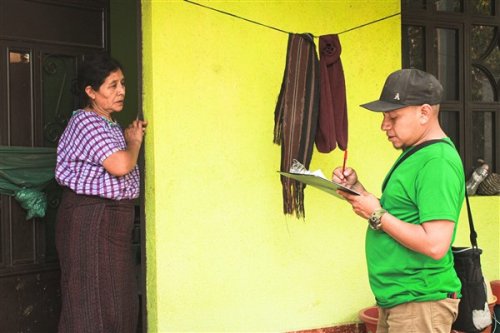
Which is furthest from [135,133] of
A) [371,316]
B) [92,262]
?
[371,316]

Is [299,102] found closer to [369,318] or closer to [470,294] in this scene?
[369,318]

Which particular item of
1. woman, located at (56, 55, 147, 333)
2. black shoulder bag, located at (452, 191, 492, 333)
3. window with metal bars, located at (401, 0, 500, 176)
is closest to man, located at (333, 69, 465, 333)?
black shoulder bag, located at (452, 191, 492, 333)

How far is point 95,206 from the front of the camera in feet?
11.6

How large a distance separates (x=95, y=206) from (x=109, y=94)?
0.60m

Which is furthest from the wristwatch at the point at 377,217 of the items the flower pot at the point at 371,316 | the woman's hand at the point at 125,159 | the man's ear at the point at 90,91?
the man's ear at the point at 90,91

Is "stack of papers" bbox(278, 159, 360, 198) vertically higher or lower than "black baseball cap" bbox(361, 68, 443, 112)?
lower

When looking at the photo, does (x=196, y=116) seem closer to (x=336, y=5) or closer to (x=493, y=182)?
(x=336, y=5)

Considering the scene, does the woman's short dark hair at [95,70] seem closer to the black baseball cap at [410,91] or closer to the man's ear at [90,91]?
the man's ear at [90,91]

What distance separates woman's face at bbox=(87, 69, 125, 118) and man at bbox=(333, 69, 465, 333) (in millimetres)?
1526

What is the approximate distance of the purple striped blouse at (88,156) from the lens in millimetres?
3482

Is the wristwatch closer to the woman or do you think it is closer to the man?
the man

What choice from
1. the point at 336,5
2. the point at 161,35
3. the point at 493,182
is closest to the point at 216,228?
the point at 161,35

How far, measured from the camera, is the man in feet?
8.20

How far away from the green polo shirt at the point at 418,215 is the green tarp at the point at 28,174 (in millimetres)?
1946
